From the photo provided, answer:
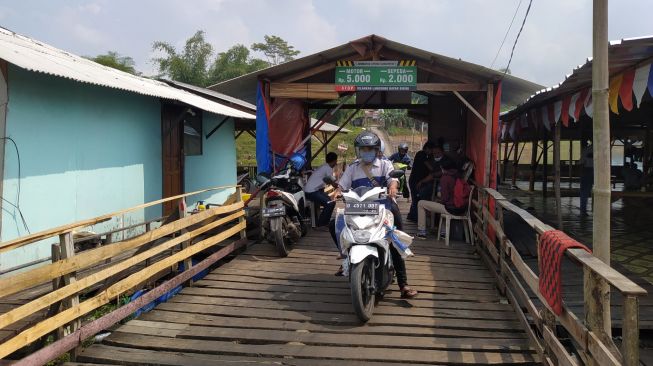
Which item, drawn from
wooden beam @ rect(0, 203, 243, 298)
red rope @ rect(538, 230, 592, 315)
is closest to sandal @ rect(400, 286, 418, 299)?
red rope @ rect(538, 230, 592, 315)

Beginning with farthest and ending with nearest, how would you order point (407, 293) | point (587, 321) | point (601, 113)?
point (407, 293)
point (601, 113)
point (587, 321)

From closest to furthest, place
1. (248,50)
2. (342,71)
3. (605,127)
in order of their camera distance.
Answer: (605,127), (342,71), (248,50)

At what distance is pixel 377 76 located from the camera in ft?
→ 24.6

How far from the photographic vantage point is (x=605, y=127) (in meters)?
2.87

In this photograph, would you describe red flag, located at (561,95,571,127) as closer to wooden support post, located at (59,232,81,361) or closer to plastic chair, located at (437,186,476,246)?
plastic chair, located at (437,186,476,246)

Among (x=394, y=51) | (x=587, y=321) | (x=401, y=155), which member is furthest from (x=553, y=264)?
(x=401, y=155)

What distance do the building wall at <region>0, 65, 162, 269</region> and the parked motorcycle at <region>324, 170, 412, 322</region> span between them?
3.56 m

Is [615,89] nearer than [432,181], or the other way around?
[615,89]

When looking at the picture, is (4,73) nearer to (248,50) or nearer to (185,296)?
(185,296)

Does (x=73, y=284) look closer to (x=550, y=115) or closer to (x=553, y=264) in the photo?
(x=553, y=264)

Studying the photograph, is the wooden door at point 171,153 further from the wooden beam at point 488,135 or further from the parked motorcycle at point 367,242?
the parked motorcycle at point 367,242

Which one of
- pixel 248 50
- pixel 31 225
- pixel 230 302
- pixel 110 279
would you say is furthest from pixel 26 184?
pixel 248 50

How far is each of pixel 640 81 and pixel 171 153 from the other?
7.42 m

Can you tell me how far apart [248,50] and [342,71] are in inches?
1424
